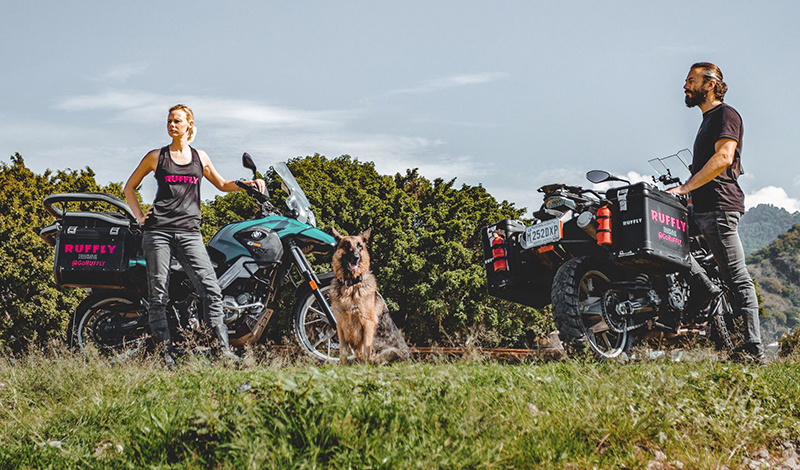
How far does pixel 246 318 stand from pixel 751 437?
14.1 ft

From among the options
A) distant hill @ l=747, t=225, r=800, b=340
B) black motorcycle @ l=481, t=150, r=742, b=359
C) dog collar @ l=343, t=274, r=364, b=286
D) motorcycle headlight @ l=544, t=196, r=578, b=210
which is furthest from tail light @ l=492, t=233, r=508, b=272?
distant hill @ l=747, t=225, r=800, b=340

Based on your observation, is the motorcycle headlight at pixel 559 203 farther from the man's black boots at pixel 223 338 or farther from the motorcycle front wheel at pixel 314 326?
the man's black boots at pixel 223 338

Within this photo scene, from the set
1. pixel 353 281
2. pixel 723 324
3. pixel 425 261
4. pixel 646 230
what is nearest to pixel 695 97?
pixel 646 230

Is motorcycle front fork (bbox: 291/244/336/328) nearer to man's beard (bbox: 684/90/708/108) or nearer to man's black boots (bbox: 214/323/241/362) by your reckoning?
man's black boots (bbox: 214/323/241/362)

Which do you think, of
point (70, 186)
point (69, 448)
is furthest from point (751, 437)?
point (70, 186)

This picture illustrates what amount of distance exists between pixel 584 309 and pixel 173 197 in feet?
11.9

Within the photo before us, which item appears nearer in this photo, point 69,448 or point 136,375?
point 69,448

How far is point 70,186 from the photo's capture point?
1925 centimetres

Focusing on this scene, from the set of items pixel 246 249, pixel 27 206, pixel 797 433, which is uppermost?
pixel 27 206

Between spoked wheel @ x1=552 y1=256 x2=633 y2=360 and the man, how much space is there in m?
0.92

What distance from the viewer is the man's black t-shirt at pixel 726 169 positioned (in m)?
5.52

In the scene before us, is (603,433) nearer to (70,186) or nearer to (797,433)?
(797,433)

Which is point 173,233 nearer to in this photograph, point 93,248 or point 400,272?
point 93,248

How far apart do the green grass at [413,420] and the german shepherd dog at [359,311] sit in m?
1.65
